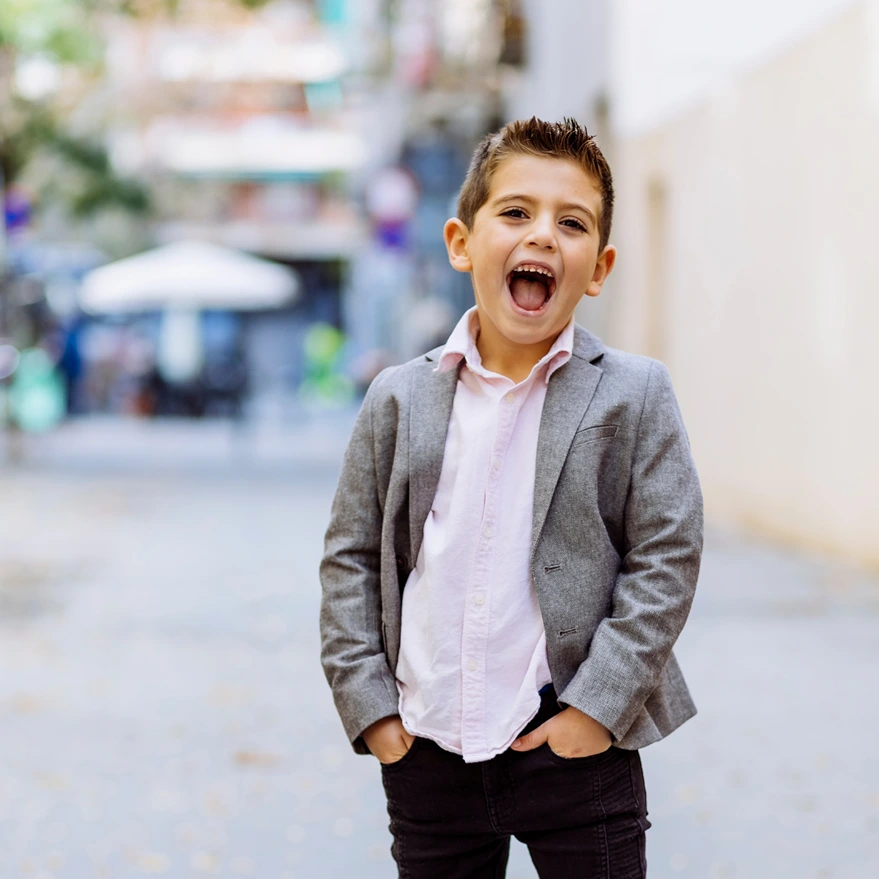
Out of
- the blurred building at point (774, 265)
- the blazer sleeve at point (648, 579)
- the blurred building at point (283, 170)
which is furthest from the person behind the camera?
the blurred building at point (283, 170)

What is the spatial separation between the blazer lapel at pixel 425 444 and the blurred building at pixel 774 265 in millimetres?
6994

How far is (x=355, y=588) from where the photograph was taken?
2377 millimetres

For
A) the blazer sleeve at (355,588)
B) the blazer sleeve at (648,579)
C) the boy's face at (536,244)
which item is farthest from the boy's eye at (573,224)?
the blazer sleeve at (355,588)

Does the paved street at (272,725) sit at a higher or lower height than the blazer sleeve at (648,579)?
lower

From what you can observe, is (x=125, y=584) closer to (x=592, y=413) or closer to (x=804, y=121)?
(x=804, y=121)

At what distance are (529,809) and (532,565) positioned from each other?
0.37 metres

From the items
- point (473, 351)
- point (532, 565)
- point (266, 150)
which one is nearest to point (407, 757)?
point (532, 565)

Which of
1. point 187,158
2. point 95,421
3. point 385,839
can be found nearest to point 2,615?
point 385,839

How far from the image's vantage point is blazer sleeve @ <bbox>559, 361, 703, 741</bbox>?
2.19m

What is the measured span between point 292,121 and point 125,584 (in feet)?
144

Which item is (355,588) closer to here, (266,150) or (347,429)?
(347,429)

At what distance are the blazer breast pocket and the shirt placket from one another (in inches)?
4.8

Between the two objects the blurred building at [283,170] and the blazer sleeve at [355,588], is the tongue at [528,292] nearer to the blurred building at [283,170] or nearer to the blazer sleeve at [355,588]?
the blazer sleeve at [355,588]

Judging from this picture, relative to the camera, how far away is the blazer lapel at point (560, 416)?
2227 millimetres
